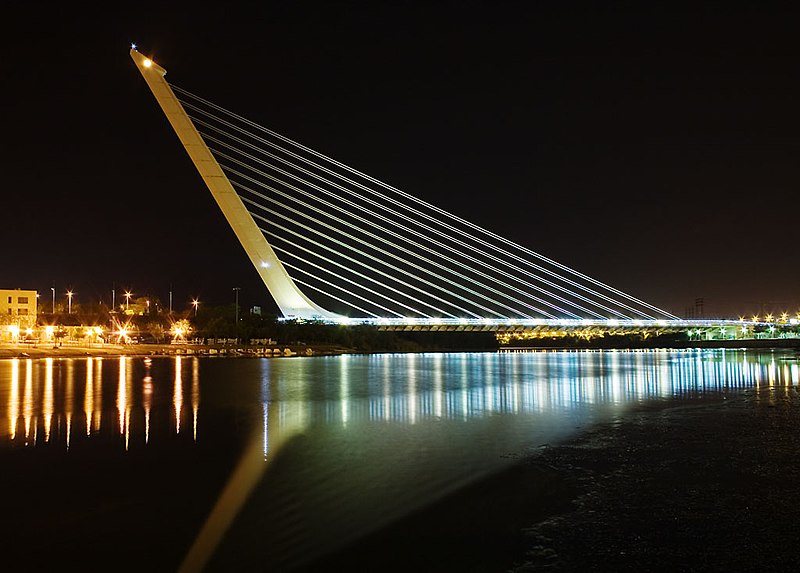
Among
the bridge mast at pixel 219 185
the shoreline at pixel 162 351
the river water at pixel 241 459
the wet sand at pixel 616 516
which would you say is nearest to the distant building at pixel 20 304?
the shoreline at pixel 162 351

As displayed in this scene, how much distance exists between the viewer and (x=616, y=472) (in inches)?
278

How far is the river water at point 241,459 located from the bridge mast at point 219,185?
18.4m

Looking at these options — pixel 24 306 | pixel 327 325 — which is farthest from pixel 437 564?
pixel 24 306

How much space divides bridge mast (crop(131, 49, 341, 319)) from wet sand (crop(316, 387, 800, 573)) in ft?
92.3

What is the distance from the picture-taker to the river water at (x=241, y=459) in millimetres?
4902

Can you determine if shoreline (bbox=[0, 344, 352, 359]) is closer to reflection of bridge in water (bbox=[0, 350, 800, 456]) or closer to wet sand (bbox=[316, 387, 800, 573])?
reflection of bridge in water (bbox=[0, 350, 800, 456])

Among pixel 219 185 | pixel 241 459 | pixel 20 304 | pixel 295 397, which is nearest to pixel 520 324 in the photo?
pixel 219 185

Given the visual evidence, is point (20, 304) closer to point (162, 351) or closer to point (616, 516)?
point (162, 351)

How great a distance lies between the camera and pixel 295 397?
14.8 m

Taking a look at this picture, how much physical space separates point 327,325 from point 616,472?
39427mm

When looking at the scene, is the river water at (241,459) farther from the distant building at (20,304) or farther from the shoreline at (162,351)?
the distant building at (20,304)

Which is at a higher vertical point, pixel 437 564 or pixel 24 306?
pixel 24 306

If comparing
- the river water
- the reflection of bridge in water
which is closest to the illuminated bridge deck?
the reflection of bridge in water

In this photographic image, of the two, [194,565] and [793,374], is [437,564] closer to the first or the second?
[194,565]
